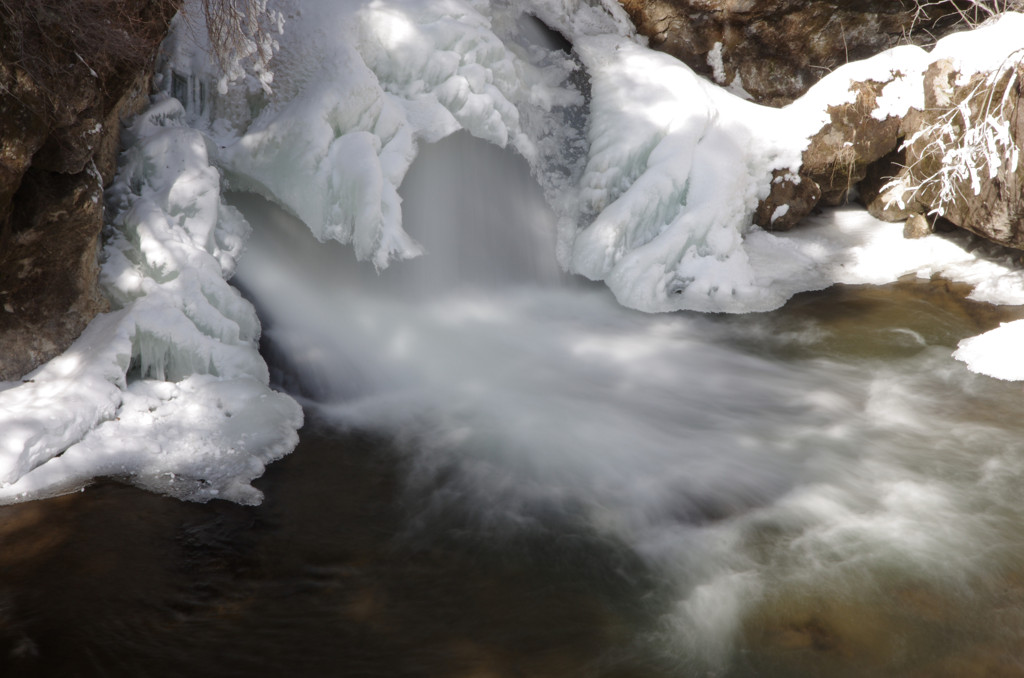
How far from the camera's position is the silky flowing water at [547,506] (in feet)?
9.98

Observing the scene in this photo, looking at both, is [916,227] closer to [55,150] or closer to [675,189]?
[675,189]

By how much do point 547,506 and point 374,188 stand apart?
2.71 meters

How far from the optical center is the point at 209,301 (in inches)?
181

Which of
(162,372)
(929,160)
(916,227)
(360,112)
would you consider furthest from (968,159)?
(162,372)

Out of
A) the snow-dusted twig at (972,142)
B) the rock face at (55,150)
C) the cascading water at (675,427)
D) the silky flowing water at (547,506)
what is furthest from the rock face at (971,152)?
the rock face at (55,150)

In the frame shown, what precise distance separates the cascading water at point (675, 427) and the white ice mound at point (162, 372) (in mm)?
467

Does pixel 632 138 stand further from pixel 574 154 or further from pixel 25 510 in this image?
pixel 25 510

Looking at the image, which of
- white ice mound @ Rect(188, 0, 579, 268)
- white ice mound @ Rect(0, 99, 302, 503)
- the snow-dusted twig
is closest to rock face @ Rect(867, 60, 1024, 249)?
the snow-dusted twig

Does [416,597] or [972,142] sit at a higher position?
[972,142]

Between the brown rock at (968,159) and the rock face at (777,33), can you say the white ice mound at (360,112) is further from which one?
the brown rock at (968,159)

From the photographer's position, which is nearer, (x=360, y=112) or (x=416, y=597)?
(x=416, y=597)

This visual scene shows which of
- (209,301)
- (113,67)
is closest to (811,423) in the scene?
(209,301)

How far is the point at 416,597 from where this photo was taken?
3311 millimetres

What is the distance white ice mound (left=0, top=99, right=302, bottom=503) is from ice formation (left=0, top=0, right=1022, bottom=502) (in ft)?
0.04
